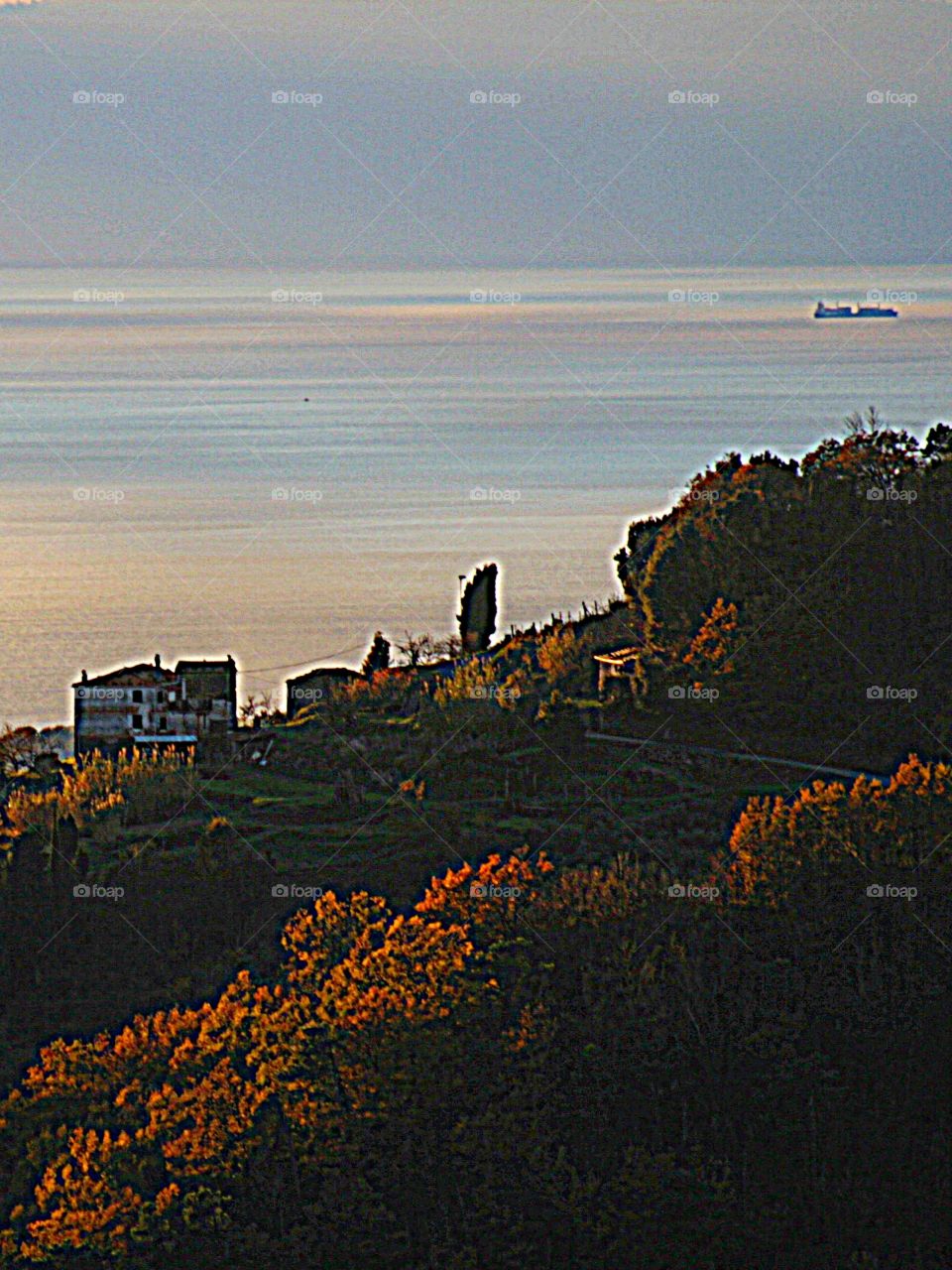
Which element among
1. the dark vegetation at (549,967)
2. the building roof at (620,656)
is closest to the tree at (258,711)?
the dark vegetation at (549,967)

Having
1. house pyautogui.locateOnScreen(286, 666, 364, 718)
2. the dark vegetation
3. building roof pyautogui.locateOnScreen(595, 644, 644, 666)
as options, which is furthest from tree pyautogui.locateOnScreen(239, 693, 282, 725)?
building roof pyautogui.locateOnScreen(595, 644, 644, 666)

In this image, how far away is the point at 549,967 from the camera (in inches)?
1260

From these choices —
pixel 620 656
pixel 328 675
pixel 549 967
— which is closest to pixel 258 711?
pixel 328 675

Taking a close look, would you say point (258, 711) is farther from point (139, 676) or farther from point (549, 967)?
point (549, 967)

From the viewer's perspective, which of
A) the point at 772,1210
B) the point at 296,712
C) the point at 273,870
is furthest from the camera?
the point at 296,712

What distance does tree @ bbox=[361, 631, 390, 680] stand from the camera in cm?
5138

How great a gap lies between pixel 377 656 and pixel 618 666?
9.62 meters

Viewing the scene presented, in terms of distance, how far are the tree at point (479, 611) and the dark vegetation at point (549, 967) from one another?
24.4 ft

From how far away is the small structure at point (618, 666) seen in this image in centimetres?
4381

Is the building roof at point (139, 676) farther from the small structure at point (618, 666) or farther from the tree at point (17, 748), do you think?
the small structure at point (618, 666)

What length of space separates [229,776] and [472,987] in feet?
42.5

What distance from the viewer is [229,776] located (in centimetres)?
4372

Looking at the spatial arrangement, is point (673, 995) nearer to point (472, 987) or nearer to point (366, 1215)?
point (472, 987)

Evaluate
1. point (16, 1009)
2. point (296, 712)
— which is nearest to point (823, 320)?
point (296, 712)
